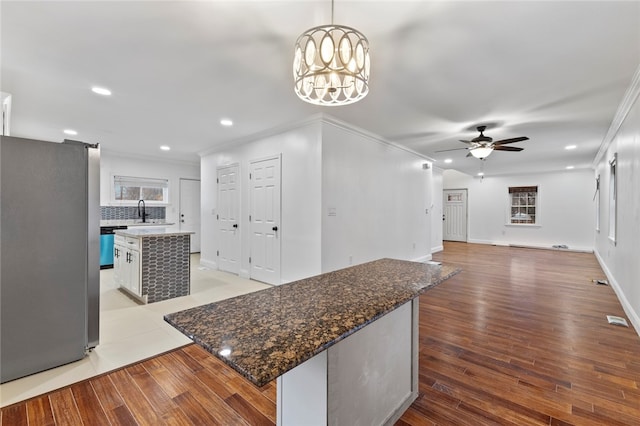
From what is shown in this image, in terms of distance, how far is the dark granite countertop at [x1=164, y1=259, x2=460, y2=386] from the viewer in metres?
0.77

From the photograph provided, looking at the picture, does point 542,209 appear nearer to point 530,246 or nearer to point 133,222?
point 530,246

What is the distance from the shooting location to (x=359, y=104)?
3.43 m

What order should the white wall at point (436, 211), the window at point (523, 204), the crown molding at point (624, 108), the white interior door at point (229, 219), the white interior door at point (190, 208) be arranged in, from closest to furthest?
the crown molding at point (624, 108), the white interior door at point (229, 219), the white interior door at point (190, 208), the white wall at point (436, 211), the window at point (523, 204)

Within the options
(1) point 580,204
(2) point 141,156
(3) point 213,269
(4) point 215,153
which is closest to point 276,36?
(4) point 215,153

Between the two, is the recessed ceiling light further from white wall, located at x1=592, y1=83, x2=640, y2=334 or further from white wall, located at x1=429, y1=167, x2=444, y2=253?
white wall, located at x1=429, y1=167, x2=444, y2=253

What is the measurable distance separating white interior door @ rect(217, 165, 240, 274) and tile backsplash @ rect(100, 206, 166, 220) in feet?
8.18

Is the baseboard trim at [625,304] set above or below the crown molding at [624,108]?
below

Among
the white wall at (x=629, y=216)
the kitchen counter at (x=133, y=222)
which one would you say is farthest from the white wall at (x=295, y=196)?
the white wall at (x=629, y=216)

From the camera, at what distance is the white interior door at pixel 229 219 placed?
5254mm

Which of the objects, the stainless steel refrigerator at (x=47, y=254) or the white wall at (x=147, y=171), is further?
the white wall at (x=147, y=171)

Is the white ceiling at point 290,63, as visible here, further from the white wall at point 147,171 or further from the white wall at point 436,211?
the white wall at point 436,211

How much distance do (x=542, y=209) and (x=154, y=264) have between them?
10588 mm

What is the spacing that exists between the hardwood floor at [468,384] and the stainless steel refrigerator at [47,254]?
426 mm

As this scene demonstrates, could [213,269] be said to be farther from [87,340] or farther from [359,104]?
[359,104]
